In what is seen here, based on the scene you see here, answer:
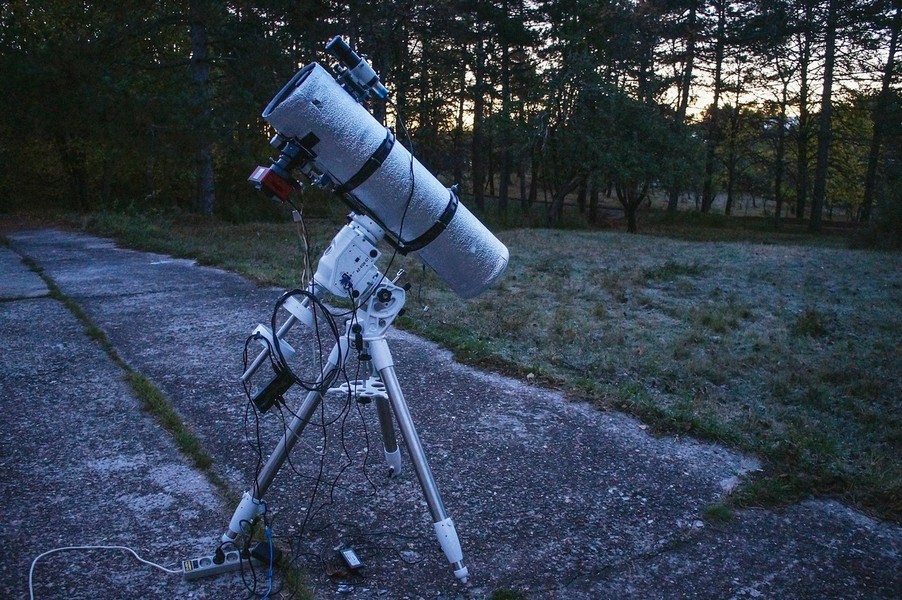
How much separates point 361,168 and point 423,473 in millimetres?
1064

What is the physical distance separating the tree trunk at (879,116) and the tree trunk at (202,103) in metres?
19.5

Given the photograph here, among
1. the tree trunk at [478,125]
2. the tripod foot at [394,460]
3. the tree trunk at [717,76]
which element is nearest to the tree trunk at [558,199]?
the tree trunk at [478,125]

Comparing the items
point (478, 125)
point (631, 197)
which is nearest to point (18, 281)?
point (631, 197)

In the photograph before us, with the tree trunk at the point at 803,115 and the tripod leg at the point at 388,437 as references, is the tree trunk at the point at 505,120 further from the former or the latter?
the tripod leg at the point at 388,437

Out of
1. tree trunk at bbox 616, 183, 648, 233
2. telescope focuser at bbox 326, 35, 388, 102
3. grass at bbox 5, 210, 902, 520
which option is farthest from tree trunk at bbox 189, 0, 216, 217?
telescope focuser at bbox 326, 35, 388, 102

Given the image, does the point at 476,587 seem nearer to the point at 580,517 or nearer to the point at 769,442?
the point at 580,517

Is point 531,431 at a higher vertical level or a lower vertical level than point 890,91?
lower

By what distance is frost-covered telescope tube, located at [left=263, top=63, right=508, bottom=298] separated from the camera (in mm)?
2289

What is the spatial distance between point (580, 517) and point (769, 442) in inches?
53.7

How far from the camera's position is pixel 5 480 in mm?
3150

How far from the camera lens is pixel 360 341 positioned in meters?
2.46

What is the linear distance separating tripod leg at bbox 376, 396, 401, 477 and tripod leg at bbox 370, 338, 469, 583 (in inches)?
12.2

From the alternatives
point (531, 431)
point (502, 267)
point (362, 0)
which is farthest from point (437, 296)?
point (362, 0)

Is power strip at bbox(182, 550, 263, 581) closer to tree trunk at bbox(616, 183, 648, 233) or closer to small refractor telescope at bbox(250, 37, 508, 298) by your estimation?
small refractor telescope at bbox(250, 37, 508, 298)
